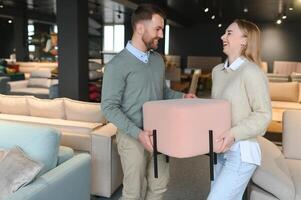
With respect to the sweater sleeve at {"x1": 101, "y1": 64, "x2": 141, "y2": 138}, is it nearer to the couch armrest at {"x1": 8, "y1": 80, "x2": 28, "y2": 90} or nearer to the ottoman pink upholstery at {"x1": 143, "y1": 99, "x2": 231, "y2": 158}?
the ottoman pink upholstery at {"x1": 143, "y1": 99, "x2": 231, "y2": 158}

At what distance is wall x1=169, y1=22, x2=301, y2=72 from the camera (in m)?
12.6

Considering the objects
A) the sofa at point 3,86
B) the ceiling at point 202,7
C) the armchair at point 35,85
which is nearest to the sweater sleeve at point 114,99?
the armchair at point 35,85

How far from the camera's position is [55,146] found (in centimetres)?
199

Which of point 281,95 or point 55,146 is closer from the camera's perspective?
point 55,146

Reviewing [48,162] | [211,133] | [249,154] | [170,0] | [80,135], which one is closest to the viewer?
[211,133]

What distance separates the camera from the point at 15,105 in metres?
3.19

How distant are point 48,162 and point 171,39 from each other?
12707mm

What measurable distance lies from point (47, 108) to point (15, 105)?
377 millimetres

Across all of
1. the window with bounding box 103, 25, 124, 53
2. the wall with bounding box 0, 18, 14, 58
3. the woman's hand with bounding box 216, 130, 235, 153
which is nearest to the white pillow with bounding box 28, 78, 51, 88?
the woman's hand with bounding box 216, 130, 235, 153

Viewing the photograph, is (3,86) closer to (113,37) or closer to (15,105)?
(15,105)

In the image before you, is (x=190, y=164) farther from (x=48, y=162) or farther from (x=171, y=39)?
(x=171, y=39)

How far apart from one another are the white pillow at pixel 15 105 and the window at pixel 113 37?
12.5 m

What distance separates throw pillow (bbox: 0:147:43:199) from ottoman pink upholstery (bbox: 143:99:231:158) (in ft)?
2.38

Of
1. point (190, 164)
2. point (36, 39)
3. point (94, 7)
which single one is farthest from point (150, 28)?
point (36, 39)
